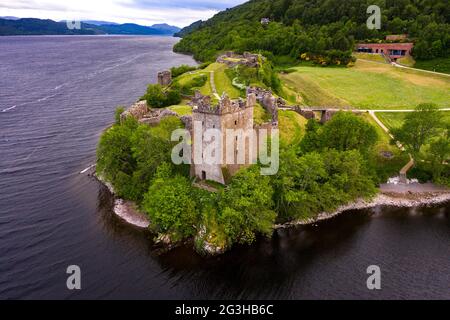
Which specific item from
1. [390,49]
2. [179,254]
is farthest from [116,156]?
[390,49]

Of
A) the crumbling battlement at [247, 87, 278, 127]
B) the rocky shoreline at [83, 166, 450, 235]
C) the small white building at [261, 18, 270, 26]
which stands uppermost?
the small white building at [261, 18, 270, 26]

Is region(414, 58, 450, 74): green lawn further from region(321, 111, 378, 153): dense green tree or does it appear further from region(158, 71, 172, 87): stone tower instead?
region(158, 71, 172, 87): stone tower

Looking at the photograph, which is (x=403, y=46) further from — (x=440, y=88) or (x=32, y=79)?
(x=32, y=79)

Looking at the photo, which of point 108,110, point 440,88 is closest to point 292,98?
point 440,88

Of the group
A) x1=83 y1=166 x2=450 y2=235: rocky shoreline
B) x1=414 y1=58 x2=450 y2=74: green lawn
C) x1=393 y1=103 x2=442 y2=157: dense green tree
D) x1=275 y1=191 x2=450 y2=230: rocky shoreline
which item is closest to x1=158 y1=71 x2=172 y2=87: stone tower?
x1=83 y1=166 x2=450 y2=235: rocky shoreline

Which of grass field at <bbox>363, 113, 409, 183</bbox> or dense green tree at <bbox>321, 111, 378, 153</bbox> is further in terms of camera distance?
grass field at <bbox>363, 113, 409, 183</bbox>

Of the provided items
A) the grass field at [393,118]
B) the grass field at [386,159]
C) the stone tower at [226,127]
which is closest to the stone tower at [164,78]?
the grass field at [393,118]

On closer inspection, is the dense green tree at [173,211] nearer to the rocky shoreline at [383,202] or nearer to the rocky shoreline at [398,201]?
the rocky shoreline at [383,202]

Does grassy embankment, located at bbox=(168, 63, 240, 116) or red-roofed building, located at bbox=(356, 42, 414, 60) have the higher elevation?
red-roofed building, located at bbox=(356, 42, 414, 60)
